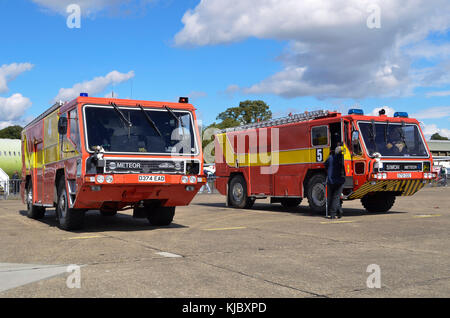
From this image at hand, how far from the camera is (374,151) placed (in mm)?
13906

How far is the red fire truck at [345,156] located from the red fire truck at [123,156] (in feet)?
15.9

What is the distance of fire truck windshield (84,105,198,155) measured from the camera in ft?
33.0

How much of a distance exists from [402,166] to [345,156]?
1723mm

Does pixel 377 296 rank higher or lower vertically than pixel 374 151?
lower

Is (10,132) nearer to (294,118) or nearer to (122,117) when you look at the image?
(294,118)

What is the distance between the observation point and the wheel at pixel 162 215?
1170 centimetres

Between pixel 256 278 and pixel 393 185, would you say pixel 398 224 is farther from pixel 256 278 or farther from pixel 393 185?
pixel 256 278

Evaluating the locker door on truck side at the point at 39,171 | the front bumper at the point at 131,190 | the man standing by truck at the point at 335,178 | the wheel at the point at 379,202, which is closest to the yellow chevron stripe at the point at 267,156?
the man standing by truck at the point at 335,178

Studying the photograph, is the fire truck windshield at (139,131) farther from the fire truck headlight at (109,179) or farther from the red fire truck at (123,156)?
the fire truck headlight at (109,179)

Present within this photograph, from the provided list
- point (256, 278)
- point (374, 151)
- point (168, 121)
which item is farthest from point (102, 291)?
point (374, 151)

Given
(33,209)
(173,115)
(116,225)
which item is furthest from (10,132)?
(173,115)
